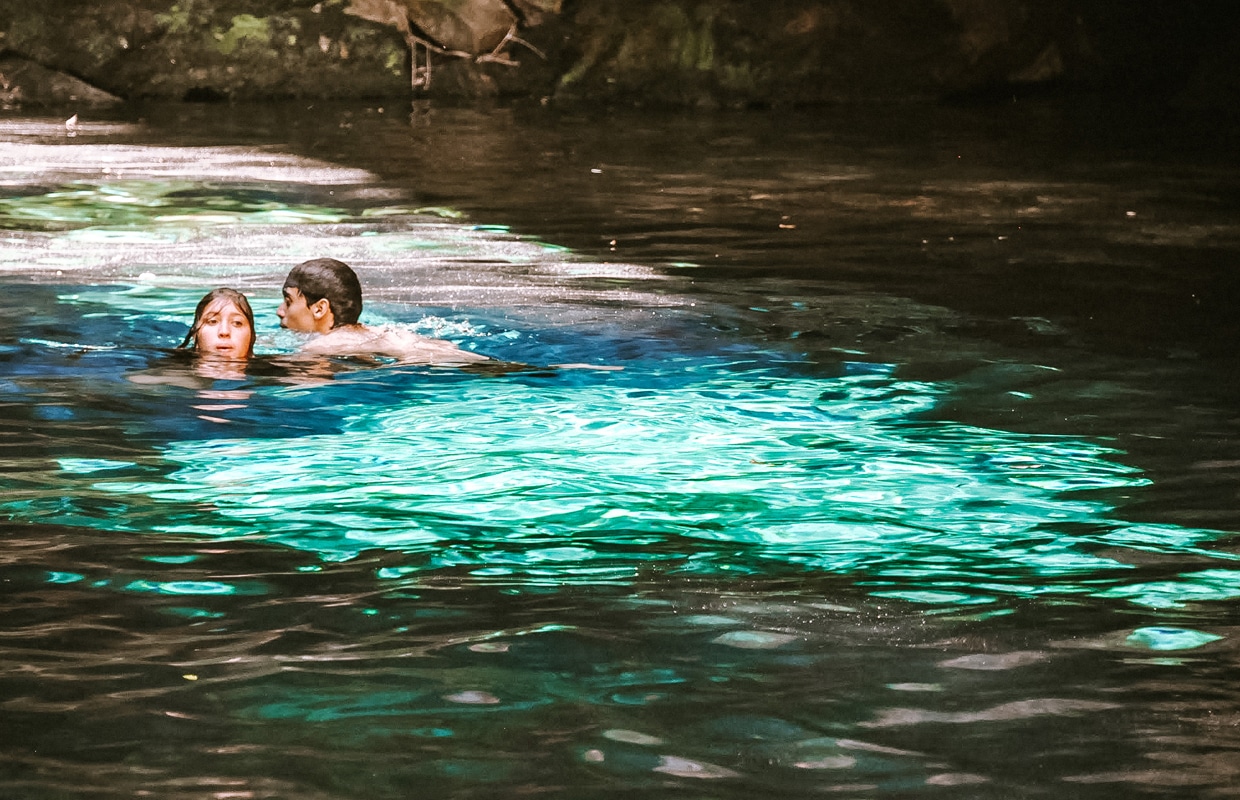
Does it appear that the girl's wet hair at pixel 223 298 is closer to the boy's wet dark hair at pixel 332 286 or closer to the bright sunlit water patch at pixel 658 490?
the boy's wet dark hair at pixel 332 286

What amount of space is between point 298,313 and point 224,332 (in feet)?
2.46

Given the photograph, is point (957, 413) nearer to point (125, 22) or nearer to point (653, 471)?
point (653, 471)

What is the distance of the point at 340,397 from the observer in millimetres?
8133

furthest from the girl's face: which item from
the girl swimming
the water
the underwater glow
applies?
the underwater glow

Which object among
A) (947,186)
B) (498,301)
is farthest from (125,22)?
(498,301)

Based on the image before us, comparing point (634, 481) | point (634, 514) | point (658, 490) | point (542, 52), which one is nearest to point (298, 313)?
point (634, 481)

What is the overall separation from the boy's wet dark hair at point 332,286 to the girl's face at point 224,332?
555 mm

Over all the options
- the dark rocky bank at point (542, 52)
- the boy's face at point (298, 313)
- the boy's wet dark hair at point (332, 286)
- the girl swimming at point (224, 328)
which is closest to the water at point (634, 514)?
the girl swimming at point (224, 328)

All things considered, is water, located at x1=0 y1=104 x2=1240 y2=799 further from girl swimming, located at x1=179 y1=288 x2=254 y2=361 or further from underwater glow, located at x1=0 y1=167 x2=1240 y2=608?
girl swimming, located at x1=179 y1=288 x2=254 y2=361

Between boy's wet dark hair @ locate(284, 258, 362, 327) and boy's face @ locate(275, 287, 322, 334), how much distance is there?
0.03 m

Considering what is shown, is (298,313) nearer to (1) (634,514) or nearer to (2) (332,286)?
(2) (332,286)

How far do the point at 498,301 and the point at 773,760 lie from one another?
7153 mm

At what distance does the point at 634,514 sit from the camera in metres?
6.13

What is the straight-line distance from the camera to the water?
3.96 m
